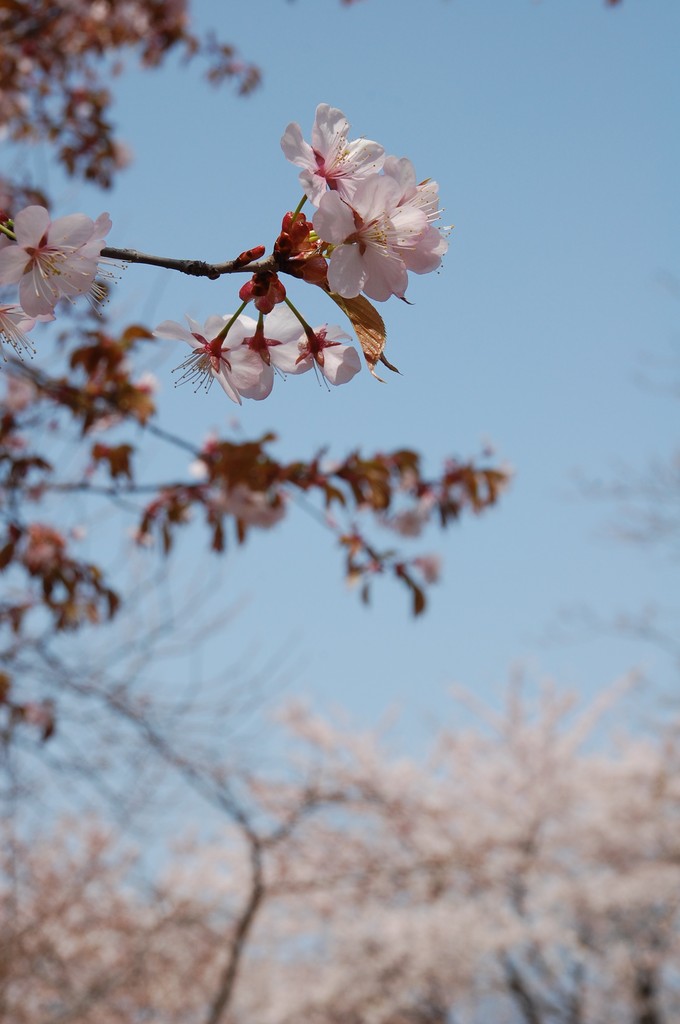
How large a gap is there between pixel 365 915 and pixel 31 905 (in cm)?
458

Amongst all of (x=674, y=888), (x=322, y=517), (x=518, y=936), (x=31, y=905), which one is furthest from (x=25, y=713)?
(x=674, y=888)

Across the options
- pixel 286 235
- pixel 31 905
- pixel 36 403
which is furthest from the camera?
pixel 31 905

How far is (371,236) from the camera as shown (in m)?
0.90

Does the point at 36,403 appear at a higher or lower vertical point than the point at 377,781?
higher

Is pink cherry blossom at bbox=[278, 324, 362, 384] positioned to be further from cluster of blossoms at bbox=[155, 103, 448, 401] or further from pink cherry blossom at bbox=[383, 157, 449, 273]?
pink cherry blossom at bbox=[383, 157, 449, 273]

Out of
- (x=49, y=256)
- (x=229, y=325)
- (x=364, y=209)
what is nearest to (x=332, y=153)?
(x=364, y=209)

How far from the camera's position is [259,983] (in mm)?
12141

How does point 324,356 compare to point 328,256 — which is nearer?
point 328,256

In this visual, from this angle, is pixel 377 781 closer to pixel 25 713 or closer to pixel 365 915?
pixel 365 915

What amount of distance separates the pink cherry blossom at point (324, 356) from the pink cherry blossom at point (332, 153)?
0.16 metres

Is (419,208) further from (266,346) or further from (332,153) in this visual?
(266,346)

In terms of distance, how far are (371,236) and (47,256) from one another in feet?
1.17

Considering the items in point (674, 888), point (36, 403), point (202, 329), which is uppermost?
point (36, 403)

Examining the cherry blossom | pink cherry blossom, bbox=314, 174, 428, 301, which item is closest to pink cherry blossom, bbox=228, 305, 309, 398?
the cherry blossom
